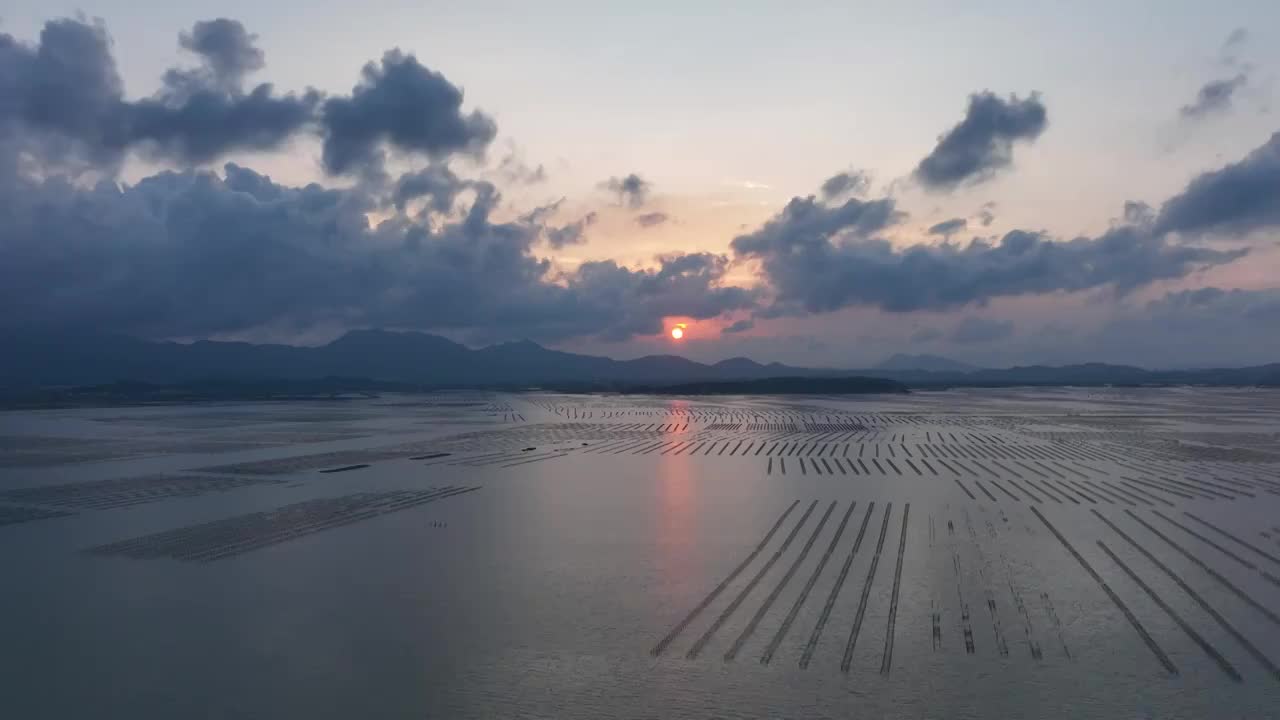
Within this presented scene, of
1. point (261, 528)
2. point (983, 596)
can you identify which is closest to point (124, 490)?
point (261, 528)

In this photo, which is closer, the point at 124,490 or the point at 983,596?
the point at 983,596

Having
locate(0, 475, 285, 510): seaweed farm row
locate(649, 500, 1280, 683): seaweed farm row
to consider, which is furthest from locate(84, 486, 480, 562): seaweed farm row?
locate(649, 500, 1280, 683): seaweed farm row

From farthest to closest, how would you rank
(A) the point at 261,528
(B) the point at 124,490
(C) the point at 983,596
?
(B) the point at 124,490 < (A) the point at 261,528 < (C) the point at 983,596

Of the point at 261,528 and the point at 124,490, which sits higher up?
the point at 124,490

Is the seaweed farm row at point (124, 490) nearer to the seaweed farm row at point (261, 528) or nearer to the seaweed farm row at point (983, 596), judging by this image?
the seaweed farm row at point (261, 528)

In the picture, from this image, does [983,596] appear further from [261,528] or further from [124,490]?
[124,490]

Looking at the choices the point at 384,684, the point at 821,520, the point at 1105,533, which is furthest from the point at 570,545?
the point at 1105,533

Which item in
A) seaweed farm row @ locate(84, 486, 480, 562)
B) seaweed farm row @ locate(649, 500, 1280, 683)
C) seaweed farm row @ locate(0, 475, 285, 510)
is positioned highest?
seaweed farm row @ locate(0, 475, 285, 510)

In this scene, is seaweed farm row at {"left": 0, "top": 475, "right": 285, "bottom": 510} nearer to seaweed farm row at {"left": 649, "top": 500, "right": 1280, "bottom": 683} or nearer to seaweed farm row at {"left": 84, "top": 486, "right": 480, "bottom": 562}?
seaweed farm row at {"left": 84, "top": 486, "right": 480, "bottom": 562}

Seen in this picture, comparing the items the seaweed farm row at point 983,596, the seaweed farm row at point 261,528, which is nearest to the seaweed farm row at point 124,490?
the seaweed farm row at point 261,528
